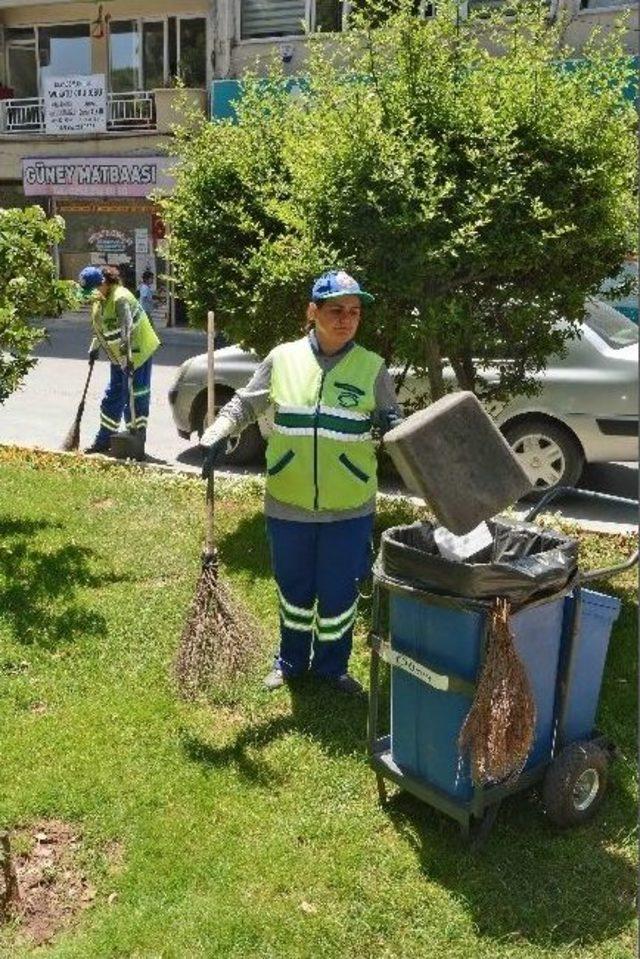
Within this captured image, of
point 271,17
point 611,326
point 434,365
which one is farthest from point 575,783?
point 271,17

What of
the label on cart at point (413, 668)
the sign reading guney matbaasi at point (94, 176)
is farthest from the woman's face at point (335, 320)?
the sign reading guney matbaasi at point (94, 176)

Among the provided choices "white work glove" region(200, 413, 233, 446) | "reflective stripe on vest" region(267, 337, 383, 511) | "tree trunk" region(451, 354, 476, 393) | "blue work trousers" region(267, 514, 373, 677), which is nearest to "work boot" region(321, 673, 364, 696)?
"blue work trousers" region(267, 514, 373, 677)

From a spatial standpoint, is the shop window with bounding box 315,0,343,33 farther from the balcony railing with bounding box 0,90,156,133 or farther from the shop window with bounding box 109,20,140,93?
the shop window with bounding box 109,20,140,93

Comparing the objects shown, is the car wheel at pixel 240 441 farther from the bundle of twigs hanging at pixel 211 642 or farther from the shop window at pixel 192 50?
the shop window at pixel 192 50

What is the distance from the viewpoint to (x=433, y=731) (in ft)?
11.2

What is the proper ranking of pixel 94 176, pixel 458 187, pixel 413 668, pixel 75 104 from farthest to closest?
pixel 75 104, pixel 94 176, pixel 458 187, pixel 413 668

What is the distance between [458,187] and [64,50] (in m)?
20.6

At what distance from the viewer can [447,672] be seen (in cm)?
329

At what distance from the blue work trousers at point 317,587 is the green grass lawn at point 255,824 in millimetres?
186

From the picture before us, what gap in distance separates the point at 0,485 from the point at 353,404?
4736 millimetres

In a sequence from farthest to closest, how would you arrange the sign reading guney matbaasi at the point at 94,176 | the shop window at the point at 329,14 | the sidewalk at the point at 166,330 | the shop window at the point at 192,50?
the shop window at the point at 192,50 → the sign reading guney matbaasi at the point at 94,176 → the sidewalk at the point at 166,330 → the shop window at the point at 329,14

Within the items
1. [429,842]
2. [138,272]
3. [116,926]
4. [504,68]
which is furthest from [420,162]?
[138,272]

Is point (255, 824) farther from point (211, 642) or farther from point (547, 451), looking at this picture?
point (547, 451)

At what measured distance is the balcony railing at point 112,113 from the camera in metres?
20.9
